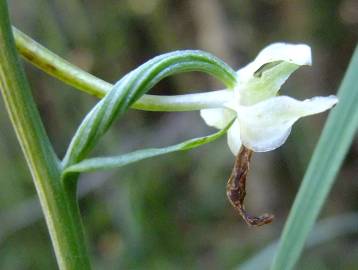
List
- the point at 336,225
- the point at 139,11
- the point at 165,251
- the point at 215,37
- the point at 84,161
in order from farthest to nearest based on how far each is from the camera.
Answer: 1. the point at 139,11
2. the point at 215,37
3. the point at 165,251
4. the point at 336,225
5. the point at 84,161

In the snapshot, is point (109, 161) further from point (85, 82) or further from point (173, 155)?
point (173, 155)

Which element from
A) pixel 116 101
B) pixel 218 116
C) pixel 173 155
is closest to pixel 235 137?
pixel 218 116

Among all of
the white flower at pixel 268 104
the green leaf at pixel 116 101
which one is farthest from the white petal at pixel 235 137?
the green leaf at pixel 116 101

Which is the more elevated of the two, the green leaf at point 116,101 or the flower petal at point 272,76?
the green leaf at point 116,101

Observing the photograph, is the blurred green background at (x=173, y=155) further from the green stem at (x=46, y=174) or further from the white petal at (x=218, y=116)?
the green stem at (x=46, y=174)

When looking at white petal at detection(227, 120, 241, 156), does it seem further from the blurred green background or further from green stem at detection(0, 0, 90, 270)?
the blurred green background

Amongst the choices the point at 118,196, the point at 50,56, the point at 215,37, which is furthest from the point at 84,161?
the point at 215,37

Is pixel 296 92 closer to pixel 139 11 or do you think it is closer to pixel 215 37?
pixel 215 37
